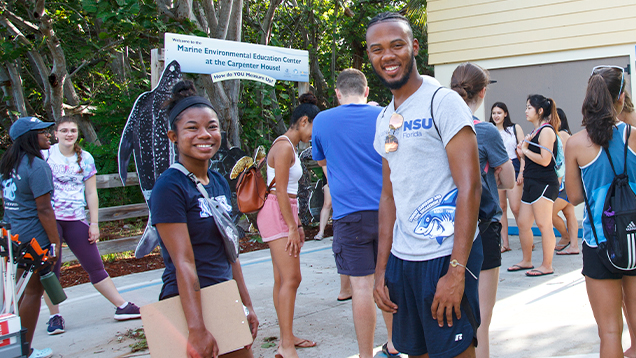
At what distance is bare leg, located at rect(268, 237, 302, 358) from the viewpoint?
3.77 m

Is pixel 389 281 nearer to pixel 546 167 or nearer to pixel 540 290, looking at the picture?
pixel 540 290

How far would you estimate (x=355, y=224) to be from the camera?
11.9 feet

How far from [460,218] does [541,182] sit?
14.9ft

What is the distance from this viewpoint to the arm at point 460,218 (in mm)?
2010

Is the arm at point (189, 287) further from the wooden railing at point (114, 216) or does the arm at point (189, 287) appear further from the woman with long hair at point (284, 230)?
the wooden railing at point (114, 216)

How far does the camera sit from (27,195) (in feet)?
13.4

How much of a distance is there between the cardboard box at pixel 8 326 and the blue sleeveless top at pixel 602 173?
342 cm

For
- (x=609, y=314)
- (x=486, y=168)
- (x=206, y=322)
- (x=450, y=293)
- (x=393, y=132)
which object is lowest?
(x=609, y=314)

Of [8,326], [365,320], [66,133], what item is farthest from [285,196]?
[66,133]

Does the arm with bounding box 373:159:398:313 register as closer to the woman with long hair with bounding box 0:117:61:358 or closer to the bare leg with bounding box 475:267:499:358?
the bare leg with bounding box 475:267:499:358

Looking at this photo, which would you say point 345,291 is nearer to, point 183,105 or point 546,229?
point 546,229

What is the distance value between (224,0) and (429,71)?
38.5 feet

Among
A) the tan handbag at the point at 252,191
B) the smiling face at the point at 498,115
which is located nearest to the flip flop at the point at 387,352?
the tan handbag at the point at 252,191

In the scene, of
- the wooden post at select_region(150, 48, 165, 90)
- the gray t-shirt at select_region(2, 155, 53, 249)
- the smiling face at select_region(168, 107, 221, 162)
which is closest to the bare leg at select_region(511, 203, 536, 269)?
the smiling face at select_region(168, 107, 221, 162)
